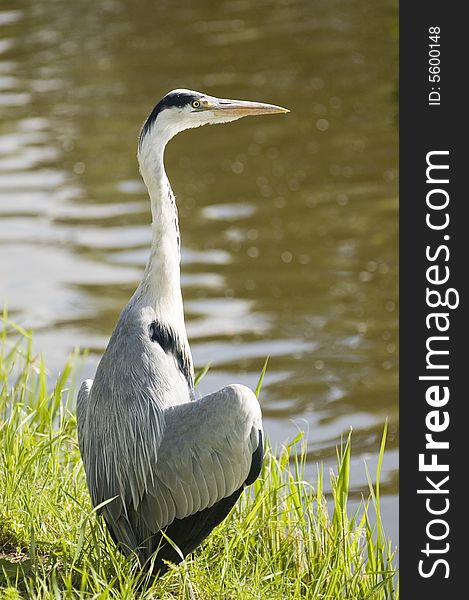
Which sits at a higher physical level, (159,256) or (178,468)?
(159,256)

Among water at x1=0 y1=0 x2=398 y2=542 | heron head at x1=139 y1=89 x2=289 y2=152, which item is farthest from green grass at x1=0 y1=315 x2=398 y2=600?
water at x1=0 y1=0 x2=398 y2=542

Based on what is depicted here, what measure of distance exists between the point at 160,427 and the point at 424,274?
177cm

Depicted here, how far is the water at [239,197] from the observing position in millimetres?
9023

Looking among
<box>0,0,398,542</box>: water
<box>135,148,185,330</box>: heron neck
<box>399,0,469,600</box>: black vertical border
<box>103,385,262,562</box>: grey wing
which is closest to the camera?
<box>103,385,262,562</box>: grey wing

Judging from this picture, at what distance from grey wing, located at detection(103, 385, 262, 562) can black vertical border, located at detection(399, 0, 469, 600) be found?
93cm

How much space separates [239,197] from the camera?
12117 mm

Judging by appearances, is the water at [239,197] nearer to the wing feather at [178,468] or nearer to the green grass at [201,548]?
the green grass at [201,548]

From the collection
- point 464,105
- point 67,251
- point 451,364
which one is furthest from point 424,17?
point 67,251

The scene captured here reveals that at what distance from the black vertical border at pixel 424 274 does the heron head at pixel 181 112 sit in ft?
3.72

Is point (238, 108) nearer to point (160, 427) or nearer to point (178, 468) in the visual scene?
point (160, 427)

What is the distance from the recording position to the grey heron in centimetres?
442

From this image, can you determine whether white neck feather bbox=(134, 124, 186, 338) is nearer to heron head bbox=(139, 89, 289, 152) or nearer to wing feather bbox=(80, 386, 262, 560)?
heron head bbox=(139, 89, 289, 152)

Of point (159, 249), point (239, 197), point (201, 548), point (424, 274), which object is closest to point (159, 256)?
point (159, 249)

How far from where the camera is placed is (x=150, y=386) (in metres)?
4.57
